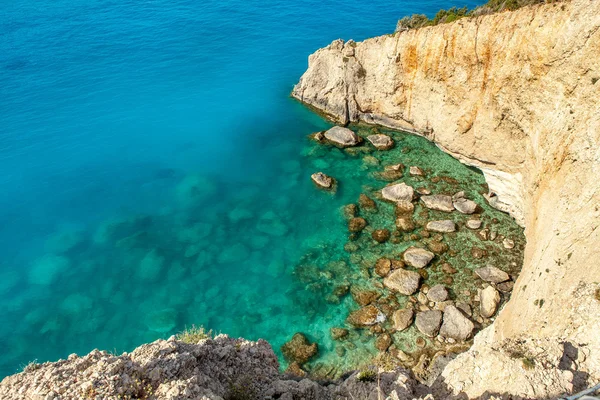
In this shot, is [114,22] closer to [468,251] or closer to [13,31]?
[13,31]

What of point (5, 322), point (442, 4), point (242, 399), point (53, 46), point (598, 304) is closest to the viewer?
point (242, 399)

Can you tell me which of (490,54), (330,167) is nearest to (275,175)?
(330,167)

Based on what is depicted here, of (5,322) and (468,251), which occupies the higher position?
(468,251)

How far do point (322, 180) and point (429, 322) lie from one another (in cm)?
1447

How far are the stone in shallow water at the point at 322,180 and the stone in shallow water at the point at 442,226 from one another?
8.63 m

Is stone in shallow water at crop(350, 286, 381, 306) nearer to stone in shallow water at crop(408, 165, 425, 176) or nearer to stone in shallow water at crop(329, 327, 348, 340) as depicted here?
stone in shallow water at crop(329, 327, 348, 340)

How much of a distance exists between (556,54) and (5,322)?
36.6m

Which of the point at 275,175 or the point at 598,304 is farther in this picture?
the point at 275,175

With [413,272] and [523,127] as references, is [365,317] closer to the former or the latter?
[413,272]

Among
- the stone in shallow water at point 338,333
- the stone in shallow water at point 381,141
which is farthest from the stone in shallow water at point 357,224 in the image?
the stone in shallow water at point 381,141

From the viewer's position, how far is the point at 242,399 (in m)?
11.9

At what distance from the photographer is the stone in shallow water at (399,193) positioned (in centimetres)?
2978

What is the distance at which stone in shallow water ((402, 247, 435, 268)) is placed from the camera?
82.3 feet

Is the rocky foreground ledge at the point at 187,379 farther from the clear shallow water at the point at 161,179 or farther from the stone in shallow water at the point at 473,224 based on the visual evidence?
the stone in shallow water at the point at 473,224
